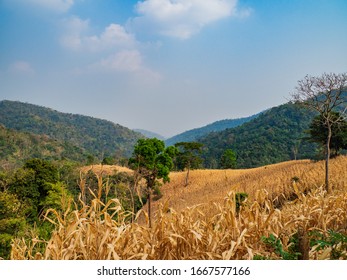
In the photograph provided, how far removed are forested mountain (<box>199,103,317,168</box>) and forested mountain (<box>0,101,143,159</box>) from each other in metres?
41.5

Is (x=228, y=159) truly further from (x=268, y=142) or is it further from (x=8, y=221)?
(x=8, y=221)

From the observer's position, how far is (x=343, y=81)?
34.2ft

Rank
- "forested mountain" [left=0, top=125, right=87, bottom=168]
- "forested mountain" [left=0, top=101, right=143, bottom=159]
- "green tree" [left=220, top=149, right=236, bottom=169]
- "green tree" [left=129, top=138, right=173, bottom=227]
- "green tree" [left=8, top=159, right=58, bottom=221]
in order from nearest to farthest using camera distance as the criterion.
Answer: "green tree" [left=129, top=138, right=173, bottom=227] < "green tree" [left=8, top=159, right=58, bottom=221] < "green tree" [left=220, top=149, right=236, bottom=169] < "forested mountain" [left=0, top=125, right=87, bottom=168] < "forested mountain" [left=0, top=101, right=143, bottom=159]

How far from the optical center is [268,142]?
184 ft

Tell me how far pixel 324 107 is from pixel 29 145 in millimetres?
68446

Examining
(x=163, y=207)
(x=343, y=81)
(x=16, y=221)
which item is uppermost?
(x=343, y=81)

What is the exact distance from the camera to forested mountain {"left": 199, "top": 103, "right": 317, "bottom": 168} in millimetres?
51200

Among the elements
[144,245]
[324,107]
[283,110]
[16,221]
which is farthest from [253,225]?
[283,110]

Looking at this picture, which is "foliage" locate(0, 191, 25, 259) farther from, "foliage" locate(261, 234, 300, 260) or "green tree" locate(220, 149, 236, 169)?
"green tree" locate(220, 149, 236, 169)

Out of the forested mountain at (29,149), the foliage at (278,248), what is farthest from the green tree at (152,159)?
the forested mountain at (29,149)

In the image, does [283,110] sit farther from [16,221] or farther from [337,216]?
[337,216]

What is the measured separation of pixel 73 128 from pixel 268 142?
88584mm

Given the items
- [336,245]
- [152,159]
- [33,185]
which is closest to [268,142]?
[152,159]

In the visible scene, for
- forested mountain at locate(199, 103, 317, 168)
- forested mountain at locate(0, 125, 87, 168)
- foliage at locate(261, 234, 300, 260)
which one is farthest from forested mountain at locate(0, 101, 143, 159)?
foliage at locate(261, 234, 300, 260)
